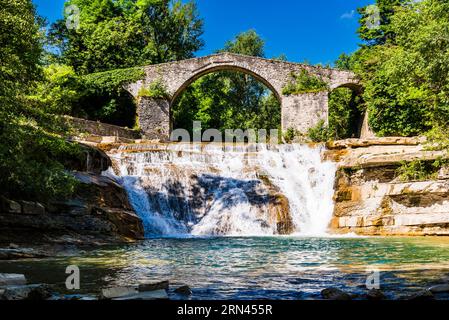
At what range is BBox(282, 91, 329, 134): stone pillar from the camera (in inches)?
1093

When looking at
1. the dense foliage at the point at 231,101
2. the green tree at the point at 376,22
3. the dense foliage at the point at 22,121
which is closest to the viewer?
the dense foliage at the point at 22,121

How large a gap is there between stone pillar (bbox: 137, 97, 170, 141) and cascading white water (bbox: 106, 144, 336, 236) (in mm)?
10308

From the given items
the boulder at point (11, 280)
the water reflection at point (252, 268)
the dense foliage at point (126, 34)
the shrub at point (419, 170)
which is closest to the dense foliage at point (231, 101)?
the dense foliage at point (126, 34)

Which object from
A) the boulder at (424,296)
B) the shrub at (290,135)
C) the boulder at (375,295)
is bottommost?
the boulder at (375,295)

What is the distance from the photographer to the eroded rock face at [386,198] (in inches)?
532

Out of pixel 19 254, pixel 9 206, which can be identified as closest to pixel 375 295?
pixel 19 254

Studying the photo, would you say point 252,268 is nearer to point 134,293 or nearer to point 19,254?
point 134,293

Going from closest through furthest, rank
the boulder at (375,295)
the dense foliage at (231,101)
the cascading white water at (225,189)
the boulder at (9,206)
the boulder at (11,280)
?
the boulder at (375,295) < the boulder at (11,280) < the boulder at (9,206) < the cascading white water at (225,189) < the dense foliage at (231,101)

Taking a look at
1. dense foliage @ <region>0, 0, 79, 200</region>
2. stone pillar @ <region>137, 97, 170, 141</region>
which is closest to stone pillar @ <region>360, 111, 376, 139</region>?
stone pillar @ <region>137, 97, 170, 141</region>

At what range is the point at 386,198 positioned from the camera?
47.2ft

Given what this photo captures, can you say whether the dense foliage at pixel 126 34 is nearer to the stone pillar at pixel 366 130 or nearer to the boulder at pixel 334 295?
the stone pillar at pixel 366 130

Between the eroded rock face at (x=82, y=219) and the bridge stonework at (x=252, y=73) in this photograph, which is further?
the bridge stonework at (x=252, y=73)
